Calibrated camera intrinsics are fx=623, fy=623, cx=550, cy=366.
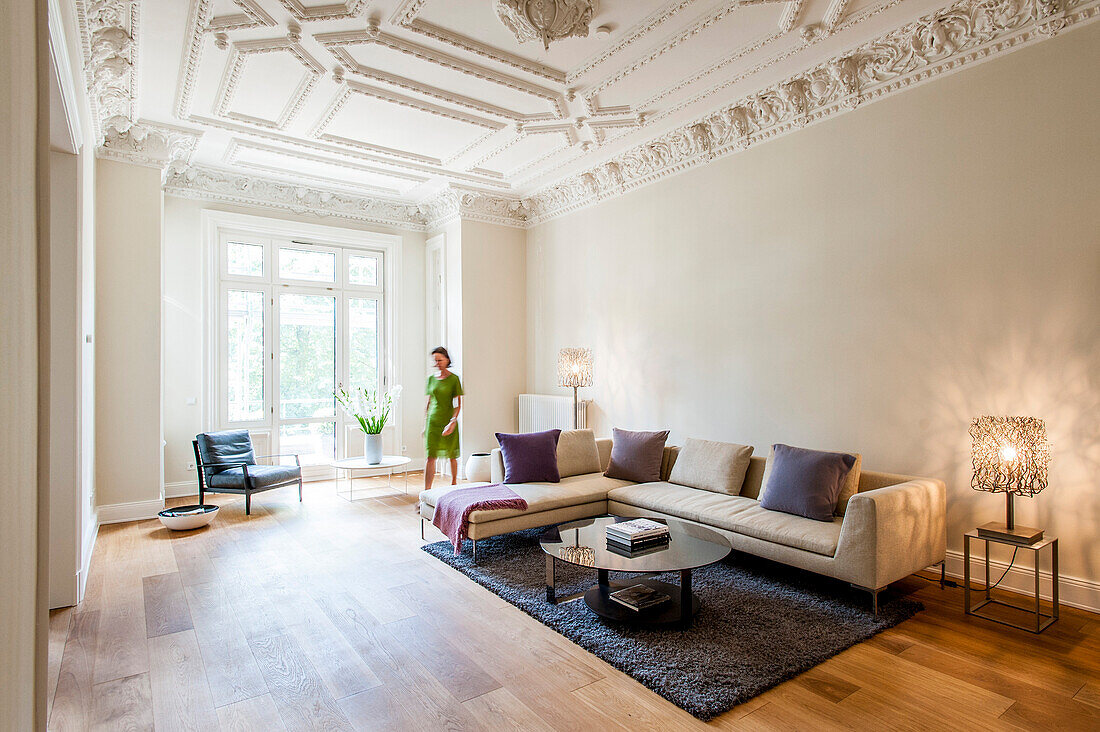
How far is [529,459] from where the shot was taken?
5.06m

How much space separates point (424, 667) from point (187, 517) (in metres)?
3.20

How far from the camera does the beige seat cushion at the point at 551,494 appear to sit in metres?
4.34

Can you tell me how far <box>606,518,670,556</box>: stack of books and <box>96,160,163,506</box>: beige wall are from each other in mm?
4308

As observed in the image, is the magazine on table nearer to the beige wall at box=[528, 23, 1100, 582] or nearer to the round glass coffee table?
the round glass coffee table

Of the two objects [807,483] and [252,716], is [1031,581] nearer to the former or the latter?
Answer: [807,483]

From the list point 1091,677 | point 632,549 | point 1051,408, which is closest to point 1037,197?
point 1051,408

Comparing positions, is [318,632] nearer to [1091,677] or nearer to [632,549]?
[632,549]

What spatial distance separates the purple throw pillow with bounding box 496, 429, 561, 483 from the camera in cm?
503

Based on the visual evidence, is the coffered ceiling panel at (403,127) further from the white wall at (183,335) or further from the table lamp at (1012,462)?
the table lamp at (1012,462)

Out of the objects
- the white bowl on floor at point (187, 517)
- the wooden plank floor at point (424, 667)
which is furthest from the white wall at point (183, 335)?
the wooden plank floor at point (424, 667)

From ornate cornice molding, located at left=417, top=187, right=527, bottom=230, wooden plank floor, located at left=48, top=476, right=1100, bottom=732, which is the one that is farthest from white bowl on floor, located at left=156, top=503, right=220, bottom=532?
ornate cornice molding, located at left=417, top=187, right=527, bottom=230

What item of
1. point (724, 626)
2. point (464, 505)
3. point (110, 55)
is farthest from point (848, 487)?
point (110, 55)

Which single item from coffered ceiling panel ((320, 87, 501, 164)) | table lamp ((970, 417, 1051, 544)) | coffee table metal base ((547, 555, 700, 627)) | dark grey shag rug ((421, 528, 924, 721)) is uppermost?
coffered ceiling panel ((320, 87, 501, 164))

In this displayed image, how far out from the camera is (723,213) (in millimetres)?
5195
